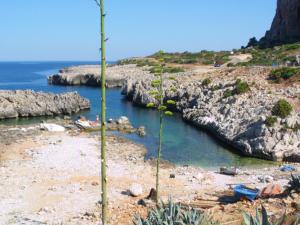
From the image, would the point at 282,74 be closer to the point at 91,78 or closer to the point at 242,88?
the point at 242,88

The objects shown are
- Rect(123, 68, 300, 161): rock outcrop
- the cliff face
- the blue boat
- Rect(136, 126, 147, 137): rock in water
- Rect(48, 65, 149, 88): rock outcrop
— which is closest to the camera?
the blue boat

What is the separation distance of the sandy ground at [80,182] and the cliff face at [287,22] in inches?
3042

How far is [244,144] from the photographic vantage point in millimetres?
35344

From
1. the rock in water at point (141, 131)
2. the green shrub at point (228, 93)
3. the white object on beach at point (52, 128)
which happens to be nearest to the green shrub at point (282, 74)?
the green shrub at point (228, 93)

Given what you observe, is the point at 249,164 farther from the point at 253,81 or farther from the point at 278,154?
the point at 253,81

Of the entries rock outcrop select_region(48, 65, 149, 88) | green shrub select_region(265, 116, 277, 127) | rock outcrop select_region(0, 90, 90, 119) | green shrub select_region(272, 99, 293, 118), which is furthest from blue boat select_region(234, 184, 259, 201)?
rock outcrop select_region(48, 65, 149, 88)

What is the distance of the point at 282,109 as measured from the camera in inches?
1465

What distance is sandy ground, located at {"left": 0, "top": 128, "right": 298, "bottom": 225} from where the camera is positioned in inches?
745

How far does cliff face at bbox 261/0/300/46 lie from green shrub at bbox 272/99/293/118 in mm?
64631

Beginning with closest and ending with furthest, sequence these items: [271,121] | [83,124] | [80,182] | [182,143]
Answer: [80,182], [271,121], [182,143], [83,124]

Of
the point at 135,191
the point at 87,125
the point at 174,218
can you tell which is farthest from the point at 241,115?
the point at 174,218

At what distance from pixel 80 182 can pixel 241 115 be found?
21.1m

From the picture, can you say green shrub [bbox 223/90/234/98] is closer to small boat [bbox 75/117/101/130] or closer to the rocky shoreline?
the rocky shoreline

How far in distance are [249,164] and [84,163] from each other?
12036 mm
